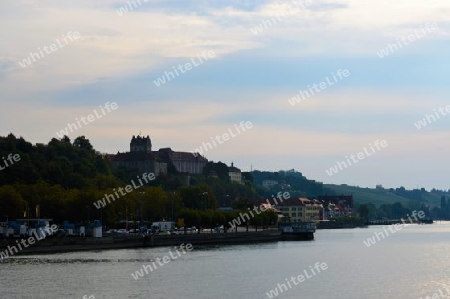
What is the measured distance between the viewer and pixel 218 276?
68625mm

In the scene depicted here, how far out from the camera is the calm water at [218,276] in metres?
58.0

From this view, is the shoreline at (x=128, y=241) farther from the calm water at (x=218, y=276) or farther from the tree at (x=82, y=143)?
the tree at (x=82, y=143)

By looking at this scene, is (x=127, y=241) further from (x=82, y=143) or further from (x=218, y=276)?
(x=82, y=143)

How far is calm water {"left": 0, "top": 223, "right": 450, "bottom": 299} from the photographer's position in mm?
57969

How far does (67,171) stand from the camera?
155375 mm

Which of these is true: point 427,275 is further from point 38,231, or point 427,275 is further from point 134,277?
point 38,231

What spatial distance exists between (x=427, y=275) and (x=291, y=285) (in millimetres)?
14439

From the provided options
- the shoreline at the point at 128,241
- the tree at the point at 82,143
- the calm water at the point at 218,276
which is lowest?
the calm water at the point at 218,276

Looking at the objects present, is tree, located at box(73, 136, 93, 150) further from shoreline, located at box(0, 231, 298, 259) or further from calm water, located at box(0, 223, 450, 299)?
calm water, located at box(0, 223, 450, 299)

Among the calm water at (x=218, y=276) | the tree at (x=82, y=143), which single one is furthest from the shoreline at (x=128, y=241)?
the tree at (x=82, y=143)

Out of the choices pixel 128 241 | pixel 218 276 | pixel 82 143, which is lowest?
pixel 218 276

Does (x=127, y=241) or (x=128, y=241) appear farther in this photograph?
(x=128, y=241)

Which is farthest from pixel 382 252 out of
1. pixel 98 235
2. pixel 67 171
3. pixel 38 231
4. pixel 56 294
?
pixel 67 171


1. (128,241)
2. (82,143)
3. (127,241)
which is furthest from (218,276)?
(82,143)
